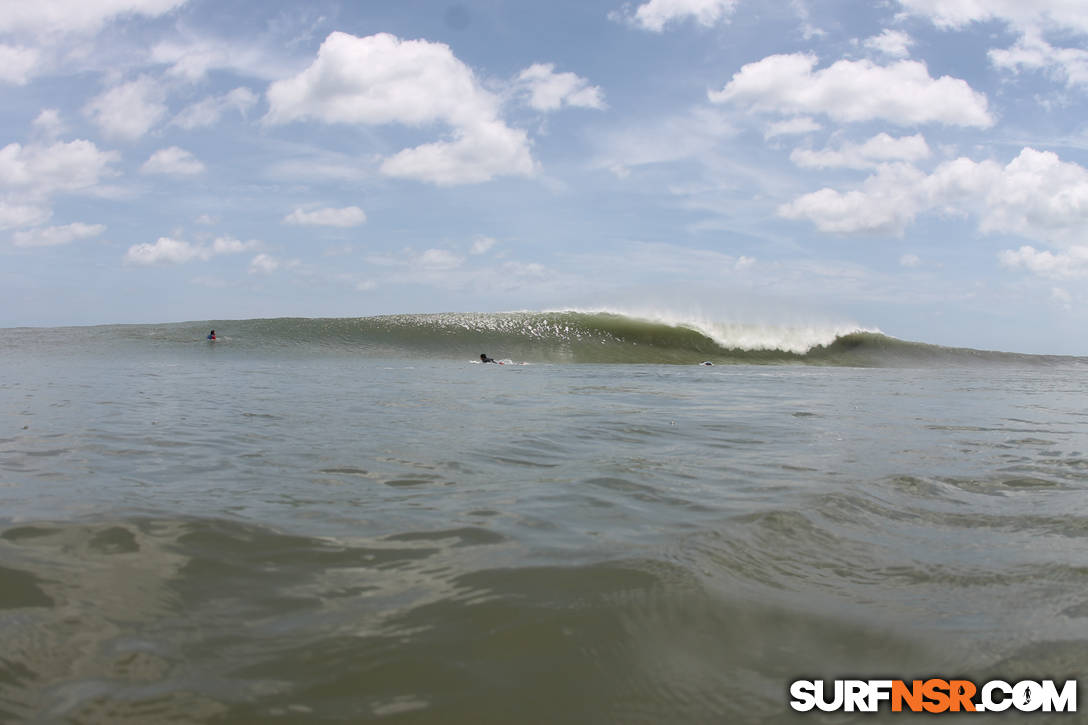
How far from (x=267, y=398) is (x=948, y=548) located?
8.43m

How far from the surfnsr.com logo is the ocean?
0.15ft

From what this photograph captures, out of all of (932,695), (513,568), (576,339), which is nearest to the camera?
(932,695)

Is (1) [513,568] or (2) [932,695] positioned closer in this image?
(2) [932,695]

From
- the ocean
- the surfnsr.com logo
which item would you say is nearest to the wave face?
the ocean

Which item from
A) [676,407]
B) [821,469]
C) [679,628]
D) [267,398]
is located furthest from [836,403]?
[679,628]

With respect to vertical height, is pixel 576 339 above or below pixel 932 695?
above

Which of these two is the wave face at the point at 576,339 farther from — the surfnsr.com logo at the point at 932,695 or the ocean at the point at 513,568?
the surfnsr.com logo at the point at 932,695

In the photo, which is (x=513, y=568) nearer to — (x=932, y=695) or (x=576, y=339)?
(x=932, y=695)

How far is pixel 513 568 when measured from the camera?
9.16 ft

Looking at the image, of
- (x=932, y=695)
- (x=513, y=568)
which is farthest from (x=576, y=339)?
(x=932, y=695)

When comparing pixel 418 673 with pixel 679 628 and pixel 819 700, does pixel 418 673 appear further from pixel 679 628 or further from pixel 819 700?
pixel 819 700

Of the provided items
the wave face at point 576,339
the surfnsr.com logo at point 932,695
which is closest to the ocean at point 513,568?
the surfnsr.com logo at point 932,695

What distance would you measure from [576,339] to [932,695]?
3051cm

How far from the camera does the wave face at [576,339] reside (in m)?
29.9
